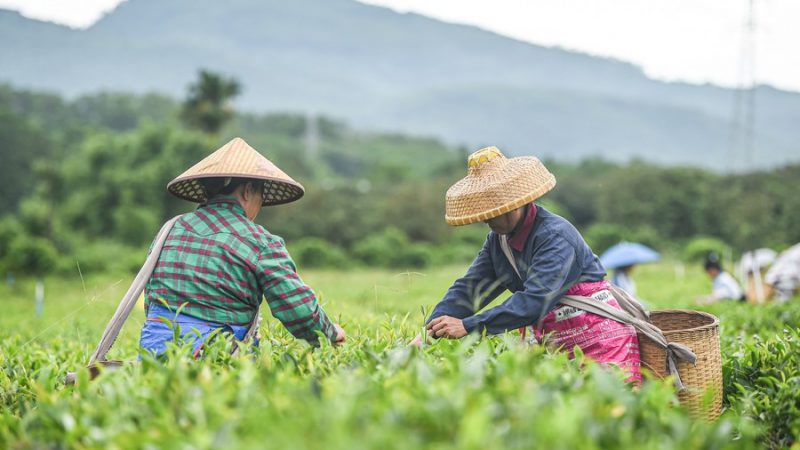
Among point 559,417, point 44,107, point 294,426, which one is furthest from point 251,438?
point 44,107

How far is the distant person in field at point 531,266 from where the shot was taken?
3.33 meters

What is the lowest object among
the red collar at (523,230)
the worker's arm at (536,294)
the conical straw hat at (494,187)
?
the worker's arm at (536,294)

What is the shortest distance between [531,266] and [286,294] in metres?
1.16

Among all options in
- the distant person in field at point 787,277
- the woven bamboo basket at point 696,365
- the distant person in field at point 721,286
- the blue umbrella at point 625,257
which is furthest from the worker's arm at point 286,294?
the distant person in field at point 721,286

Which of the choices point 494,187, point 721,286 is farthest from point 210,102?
point 494,187

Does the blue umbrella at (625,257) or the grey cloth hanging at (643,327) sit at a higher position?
the grey cloth hanging at (643,327)

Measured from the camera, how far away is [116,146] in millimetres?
42031

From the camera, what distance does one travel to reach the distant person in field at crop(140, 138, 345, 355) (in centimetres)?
326

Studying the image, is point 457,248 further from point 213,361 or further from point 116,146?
point 213,361

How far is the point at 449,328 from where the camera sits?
132 inches

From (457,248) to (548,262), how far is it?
3058 cm

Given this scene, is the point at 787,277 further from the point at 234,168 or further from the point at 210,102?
the point at 210,102

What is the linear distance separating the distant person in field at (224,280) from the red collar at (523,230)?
986mm

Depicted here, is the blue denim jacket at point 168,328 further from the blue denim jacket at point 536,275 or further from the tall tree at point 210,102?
the tall tree at point 210,102
